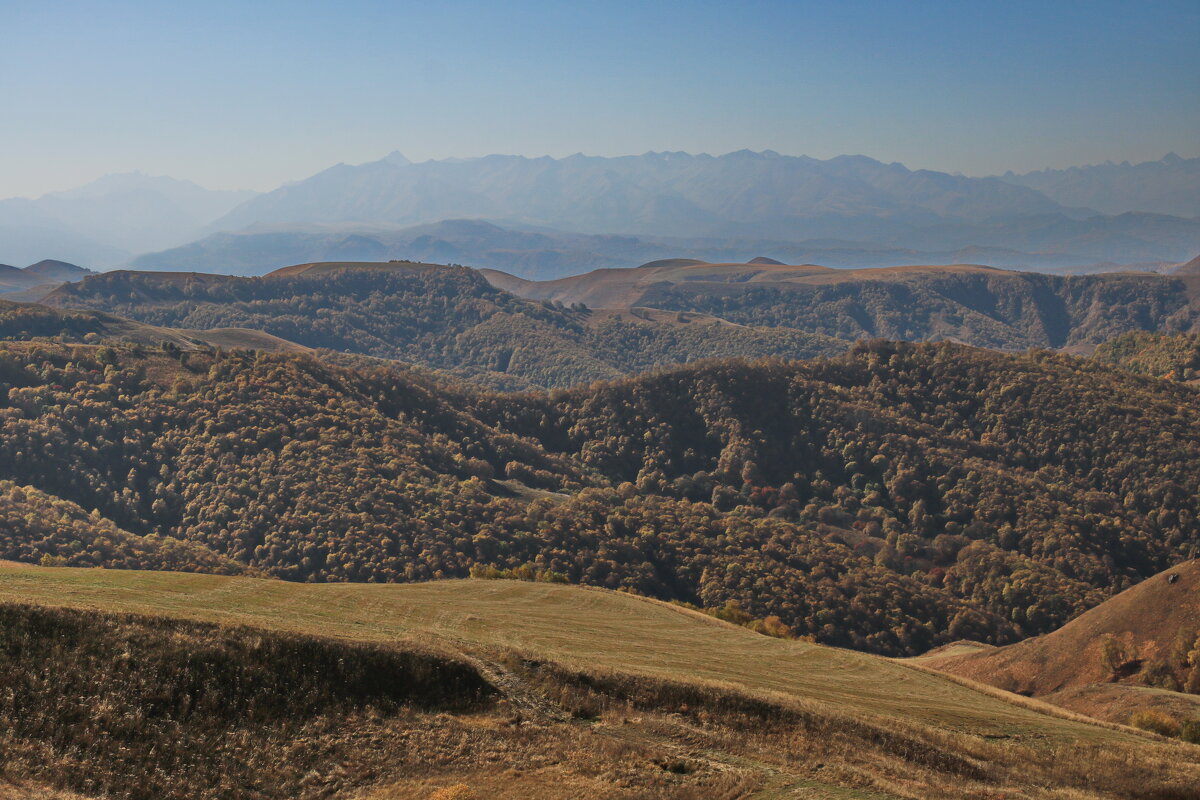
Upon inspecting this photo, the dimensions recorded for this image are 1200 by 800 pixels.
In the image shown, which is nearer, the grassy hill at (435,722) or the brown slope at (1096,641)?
the grassy hill at (435,722)

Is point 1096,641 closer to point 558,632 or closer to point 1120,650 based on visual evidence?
point 1120,650

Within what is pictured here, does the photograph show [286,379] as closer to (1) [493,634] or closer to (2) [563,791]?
(1) [493,634]

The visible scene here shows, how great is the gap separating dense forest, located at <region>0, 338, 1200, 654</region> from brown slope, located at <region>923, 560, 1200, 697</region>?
39770 millimetres

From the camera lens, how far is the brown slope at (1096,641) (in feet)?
246

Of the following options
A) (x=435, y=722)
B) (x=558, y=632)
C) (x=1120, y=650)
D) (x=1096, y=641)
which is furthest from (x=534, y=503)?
(x=435, y=722)

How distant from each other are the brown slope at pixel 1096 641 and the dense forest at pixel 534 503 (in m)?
39.8

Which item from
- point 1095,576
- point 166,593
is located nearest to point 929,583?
point 1095,576

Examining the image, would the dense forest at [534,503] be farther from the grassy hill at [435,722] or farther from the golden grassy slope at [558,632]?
the grassy hill at [435,722]

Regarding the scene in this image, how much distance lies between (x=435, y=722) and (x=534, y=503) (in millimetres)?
124961

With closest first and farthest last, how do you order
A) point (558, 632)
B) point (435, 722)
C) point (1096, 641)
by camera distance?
point (435, 722) < point (558, 632) < point (1096, 641)

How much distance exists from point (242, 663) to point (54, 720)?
5182 millimetres

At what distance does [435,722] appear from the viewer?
2664 cm

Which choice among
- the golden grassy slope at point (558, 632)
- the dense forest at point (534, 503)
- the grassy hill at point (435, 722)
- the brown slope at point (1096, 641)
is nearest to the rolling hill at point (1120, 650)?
the brown slope at point (1096, 641)

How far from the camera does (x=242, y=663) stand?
26031mm
